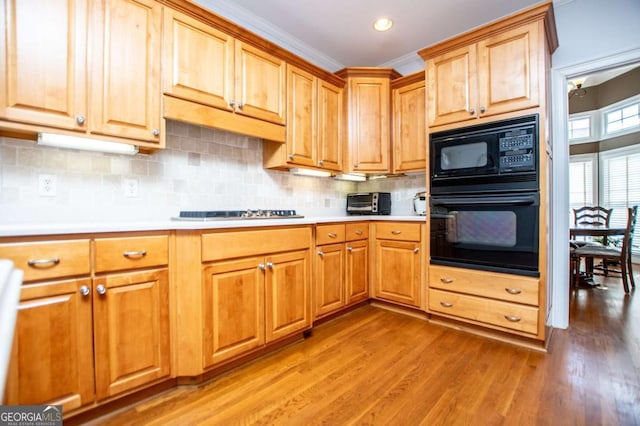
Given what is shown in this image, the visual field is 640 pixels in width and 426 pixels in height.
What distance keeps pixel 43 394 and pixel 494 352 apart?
8.38ft

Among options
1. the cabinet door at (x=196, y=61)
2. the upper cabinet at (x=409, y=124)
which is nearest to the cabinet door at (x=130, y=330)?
the cabinet door at (x=196, y=61)

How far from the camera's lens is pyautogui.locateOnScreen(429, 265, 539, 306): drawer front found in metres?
2.09

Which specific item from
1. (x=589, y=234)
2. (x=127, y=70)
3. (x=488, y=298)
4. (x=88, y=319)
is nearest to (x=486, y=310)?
(x=488, y=298)

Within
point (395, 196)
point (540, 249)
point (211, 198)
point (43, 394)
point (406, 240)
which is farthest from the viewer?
point (395, 196)

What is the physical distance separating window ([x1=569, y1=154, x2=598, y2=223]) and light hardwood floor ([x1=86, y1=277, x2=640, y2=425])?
4.03m

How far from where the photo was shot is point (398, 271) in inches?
110

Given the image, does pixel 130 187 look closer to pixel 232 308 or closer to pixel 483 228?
pixel 232 308

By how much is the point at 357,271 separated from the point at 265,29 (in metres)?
2.42

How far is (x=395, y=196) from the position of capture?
3.39 m

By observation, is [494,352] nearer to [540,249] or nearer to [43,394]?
[540,249]

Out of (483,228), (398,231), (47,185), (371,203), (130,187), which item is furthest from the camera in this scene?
(371,203)

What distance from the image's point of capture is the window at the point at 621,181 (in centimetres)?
480

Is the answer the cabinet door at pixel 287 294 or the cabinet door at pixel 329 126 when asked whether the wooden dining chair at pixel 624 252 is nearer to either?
the cabinet door at pixel 329 126

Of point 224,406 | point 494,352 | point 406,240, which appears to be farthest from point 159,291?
point 494,352
